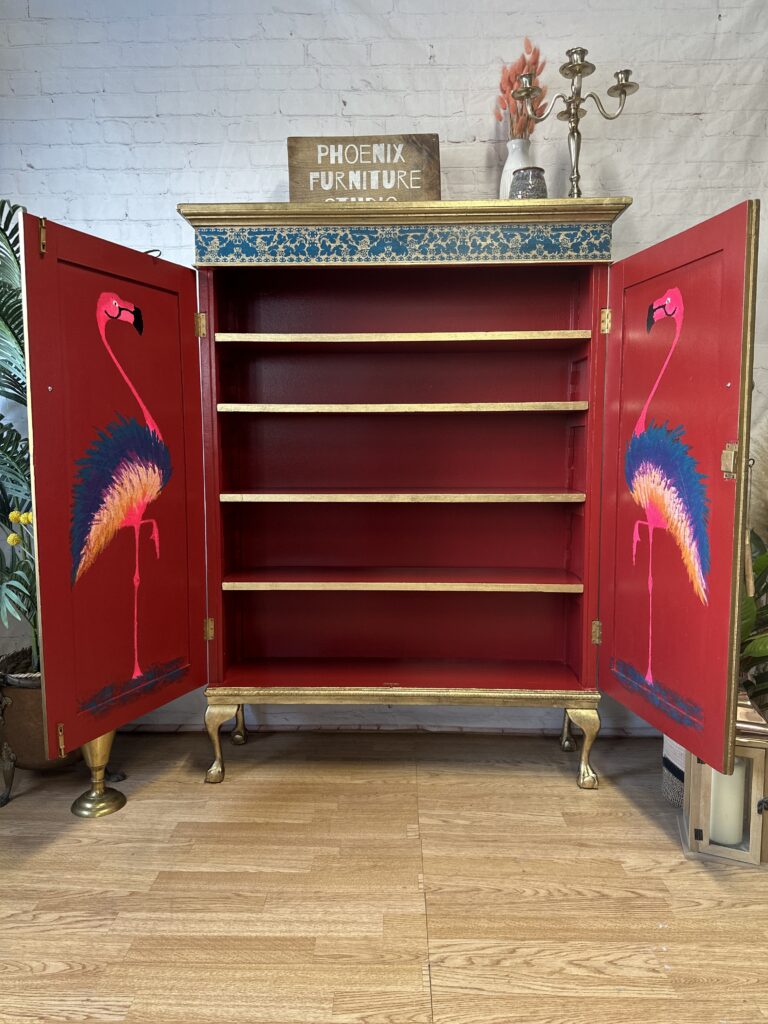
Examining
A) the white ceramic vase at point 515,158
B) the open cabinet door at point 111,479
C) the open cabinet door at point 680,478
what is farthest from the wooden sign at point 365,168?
the open cabinet door at point 680,478

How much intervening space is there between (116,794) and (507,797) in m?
1.30

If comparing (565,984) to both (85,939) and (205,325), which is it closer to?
(85,939)

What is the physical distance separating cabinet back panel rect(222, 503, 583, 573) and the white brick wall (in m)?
1.05

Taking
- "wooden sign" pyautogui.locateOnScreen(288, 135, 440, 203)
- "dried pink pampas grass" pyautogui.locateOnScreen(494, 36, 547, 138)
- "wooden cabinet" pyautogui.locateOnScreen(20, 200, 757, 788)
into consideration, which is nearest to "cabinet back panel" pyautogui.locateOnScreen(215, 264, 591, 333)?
"wooden cabinet" pyautogui.locateOnScreen(20, 200, 757, 788)

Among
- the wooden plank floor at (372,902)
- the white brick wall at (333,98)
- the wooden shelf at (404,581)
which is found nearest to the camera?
the wooden plank floor at (372,902)

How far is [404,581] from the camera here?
7.45 feet

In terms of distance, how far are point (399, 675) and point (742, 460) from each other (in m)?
1.33

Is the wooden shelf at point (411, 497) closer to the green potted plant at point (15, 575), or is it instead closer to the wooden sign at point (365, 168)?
the green potted plant at point (15, 575)

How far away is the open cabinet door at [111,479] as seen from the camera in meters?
1.81

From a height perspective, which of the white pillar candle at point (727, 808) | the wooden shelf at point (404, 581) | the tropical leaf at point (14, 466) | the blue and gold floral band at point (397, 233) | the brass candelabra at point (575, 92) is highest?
the brass candelabra at point (575, 92)

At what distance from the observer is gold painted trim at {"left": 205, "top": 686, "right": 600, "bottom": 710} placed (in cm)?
223

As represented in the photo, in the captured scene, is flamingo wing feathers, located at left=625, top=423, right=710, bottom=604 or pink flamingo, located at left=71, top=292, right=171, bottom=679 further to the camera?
pink flamingo, located at left=71, top=292, right=171, bottom=679

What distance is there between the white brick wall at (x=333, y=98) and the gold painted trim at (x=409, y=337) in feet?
2.29

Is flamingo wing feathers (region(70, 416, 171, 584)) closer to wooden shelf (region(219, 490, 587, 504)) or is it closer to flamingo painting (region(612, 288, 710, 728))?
wooden shelf (region(219, 490, 587, 504))
